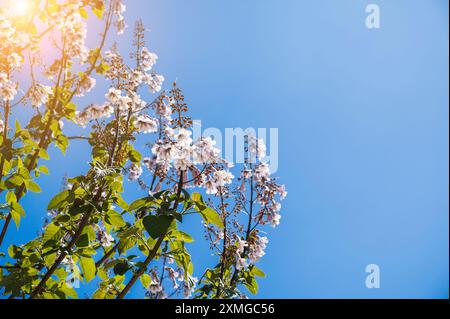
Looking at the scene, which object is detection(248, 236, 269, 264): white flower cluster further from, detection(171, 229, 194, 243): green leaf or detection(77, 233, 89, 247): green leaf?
detection(77, 233, 89, 247): green leaf

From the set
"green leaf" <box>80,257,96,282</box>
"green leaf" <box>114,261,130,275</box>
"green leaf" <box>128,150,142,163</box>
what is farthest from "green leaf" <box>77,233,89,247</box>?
"green leaf" <box>128,150,142,163</box>

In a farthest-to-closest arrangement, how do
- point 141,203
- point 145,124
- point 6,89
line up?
point 145,124 < point 6,89 < point 141,203

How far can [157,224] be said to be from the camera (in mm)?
3389

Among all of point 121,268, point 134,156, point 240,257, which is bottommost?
point 121,268

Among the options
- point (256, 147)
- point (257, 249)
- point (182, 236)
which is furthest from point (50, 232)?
point (256, 147)

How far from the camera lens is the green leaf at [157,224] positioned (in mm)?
Result: 3336

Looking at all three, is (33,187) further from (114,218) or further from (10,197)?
(114,218)

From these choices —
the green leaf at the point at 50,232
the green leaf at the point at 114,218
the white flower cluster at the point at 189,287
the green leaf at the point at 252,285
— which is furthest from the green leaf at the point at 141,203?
the green leaf at the point at 252,285

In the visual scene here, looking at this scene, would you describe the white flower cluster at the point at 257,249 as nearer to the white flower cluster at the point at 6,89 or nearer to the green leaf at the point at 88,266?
the green leaf at the point at 88,266

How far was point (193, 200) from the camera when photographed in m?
3.76

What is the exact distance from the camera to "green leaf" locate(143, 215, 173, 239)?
3.34 meters
